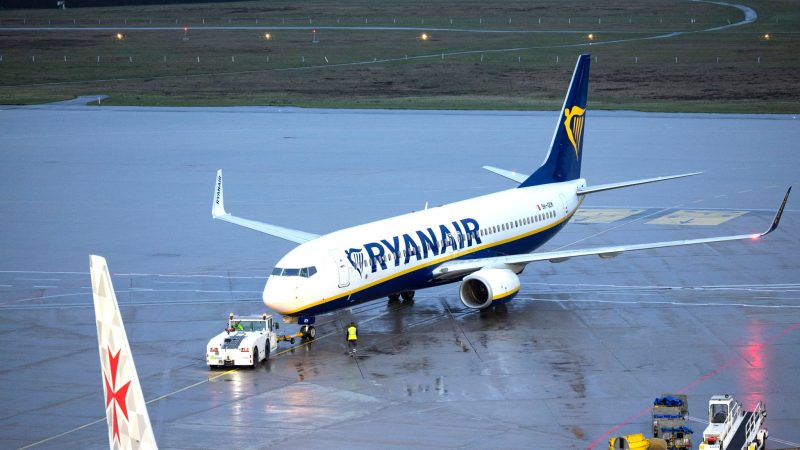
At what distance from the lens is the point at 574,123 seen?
209 ft

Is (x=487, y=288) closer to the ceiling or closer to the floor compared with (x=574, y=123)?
closer to the floor

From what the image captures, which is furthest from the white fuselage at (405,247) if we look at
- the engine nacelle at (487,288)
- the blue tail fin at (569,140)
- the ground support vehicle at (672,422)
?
the ground support vehicle at (672,422)

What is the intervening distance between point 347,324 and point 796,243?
91.5 feet

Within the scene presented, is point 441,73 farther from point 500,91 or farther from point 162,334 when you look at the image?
point 162,334

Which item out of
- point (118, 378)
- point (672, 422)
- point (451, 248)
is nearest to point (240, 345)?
point (451, 248)

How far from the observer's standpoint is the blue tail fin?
62.1 m

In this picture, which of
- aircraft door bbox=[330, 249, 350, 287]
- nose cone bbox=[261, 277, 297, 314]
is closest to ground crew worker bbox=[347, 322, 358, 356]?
aircraft door bbox=[330, 249, 350, 287]

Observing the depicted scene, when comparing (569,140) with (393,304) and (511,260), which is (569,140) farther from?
(393,304)

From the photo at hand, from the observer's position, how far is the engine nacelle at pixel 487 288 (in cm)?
5066

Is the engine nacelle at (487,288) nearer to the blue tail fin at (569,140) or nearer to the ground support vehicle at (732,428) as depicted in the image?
the blue tail fin at (569,140)

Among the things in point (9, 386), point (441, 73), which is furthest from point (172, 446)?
point (441, 73)

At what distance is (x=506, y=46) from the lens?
176 m

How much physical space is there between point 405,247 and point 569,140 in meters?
16.0

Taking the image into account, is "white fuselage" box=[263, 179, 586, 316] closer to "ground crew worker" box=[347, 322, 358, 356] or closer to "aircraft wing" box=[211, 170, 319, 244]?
"ground crew worker" box=[347, 322, 358, 356]
